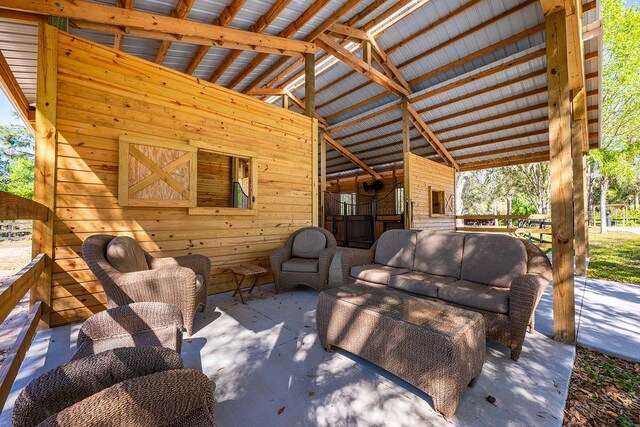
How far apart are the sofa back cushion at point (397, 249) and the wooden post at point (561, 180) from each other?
1404mm

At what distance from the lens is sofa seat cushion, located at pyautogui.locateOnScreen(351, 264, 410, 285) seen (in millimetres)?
3205

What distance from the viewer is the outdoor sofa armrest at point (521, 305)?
85.9 inches

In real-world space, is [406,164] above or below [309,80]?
below

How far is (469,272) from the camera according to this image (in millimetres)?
2939

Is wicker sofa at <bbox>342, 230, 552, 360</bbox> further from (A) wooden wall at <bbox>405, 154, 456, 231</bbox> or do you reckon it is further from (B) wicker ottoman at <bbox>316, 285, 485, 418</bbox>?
(A) wooden wall at <bbox>405, 154, 456, 231</bbox>

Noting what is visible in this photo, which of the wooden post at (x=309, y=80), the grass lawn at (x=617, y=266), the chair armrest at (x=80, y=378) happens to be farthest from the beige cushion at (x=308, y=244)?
the grass lawn at (x=617, y=266)

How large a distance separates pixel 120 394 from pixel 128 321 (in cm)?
104

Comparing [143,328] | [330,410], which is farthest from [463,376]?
[143,328]

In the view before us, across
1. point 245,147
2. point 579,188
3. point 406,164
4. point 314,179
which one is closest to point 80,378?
point 245,147

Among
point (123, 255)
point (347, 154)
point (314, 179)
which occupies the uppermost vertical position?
point (347, 154)

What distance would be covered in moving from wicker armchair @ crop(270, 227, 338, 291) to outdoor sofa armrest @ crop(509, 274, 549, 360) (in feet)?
7.59

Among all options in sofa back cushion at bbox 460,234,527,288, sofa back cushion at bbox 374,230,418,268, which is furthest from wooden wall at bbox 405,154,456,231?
sofa back cushion at bbox 460,234,527,288

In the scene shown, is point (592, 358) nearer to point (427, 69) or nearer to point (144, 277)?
point (144, 277)

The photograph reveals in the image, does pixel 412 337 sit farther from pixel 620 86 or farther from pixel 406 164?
pixel 620 86
